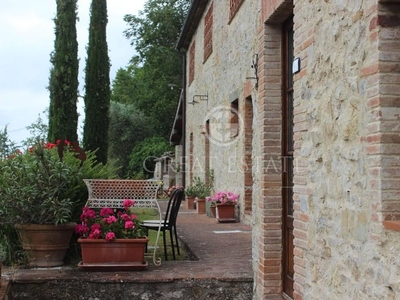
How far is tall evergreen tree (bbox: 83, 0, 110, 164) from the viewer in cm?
1493

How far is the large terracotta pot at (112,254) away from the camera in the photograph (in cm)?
462

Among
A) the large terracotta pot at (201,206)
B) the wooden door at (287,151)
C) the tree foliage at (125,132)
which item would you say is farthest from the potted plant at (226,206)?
the tree foliage at (125,132)

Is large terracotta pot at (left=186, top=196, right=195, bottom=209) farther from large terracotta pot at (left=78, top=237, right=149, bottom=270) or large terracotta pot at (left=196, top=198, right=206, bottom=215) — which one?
Answer: large terracotta pot at (left=78, top=237, right=149, bottom=270)

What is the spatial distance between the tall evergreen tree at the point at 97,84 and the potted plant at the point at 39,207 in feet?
32.2

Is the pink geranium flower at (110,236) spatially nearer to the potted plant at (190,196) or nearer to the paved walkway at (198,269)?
the paved walkway at (198,269)

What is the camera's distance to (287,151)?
417 cm

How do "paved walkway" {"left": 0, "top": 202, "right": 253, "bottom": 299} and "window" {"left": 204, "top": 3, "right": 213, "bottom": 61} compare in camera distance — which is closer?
"paved walkway" {"left": 0, "top": 202, "right": 253, "bottom": 299}

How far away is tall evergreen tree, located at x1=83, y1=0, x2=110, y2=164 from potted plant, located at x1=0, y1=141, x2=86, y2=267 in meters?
9.81

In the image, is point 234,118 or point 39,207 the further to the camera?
point 234,118

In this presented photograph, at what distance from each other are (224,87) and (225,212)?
2747 mm

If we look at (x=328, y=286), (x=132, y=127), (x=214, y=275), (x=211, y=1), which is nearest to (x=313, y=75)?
(x=328, y=286)

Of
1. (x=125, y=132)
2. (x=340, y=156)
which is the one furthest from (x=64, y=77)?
(x=125, y=132)

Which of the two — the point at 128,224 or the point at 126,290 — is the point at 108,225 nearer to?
the point at 128,224

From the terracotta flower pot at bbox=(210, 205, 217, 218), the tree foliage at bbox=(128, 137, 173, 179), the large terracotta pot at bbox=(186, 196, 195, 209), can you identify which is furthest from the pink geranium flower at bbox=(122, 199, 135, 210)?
the tree foliage at bbox=(128, 137, 173, 179)
